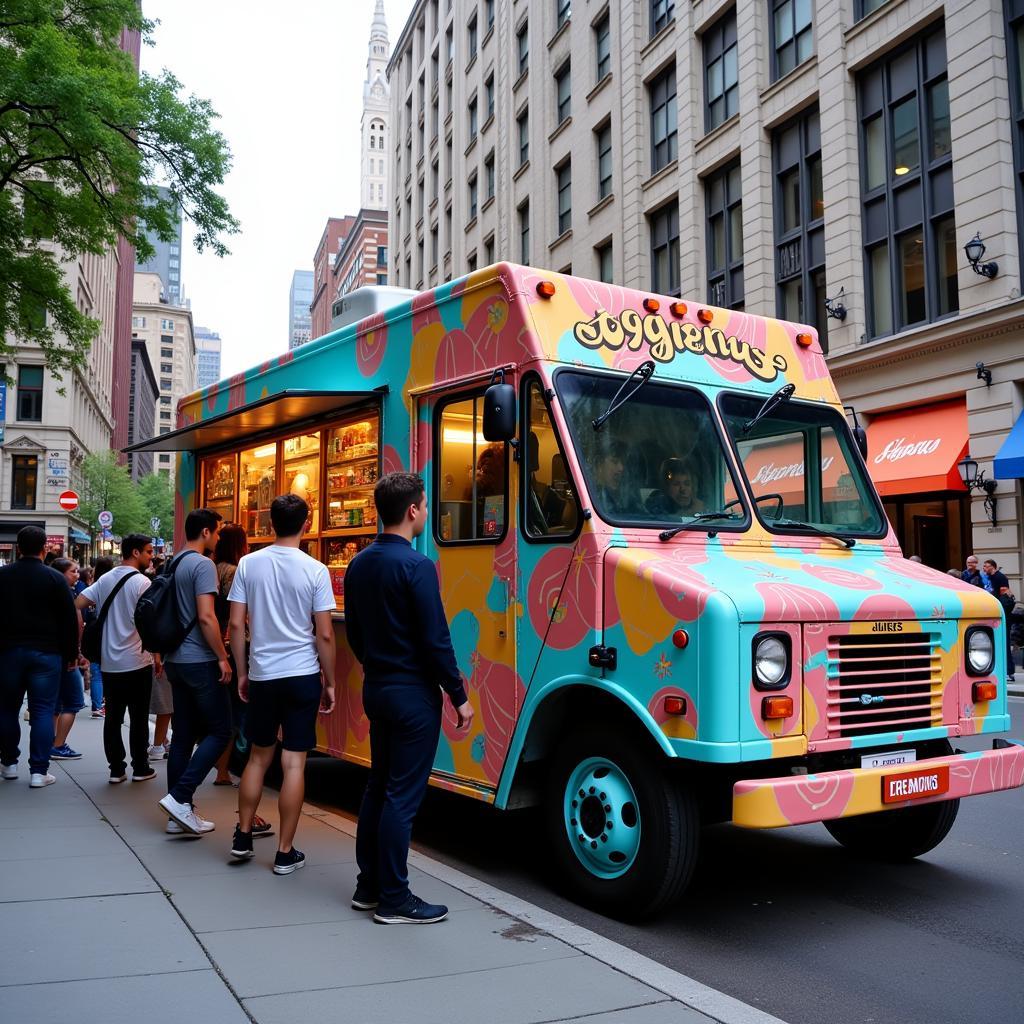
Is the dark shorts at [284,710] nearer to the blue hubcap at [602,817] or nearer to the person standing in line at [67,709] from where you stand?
the blue hubcap at [602,817]

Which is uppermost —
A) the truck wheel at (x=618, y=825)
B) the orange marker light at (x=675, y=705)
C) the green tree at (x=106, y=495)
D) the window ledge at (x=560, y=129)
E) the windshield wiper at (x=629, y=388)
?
the window ledge at (x=560, y=129)

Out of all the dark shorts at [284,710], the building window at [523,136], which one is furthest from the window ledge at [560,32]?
the dark shorts at [284,710]

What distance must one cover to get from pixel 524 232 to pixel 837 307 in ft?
56.8

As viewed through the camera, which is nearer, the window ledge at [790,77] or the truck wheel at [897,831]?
the truck wheel at [897,831]

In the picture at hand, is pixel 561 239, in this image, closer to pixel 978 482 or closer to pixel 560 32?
pixel 560 32

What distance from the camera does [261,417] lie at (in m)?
8.27

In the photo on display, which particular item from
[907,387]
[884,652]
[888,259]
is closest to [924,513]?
[907,387]

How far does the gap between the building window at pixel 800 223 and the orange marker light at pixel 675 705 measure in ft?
63.7

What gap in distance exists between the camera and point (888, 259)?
2131 centimetres

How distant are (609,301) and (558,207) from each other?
1166 inches

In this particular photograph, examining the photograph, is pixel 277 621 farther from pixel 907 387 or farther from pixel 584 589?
pixel 907 387

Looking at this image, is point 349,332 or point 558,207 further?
point 558,207

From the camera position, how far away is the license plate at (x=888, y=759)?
4910 millimetres

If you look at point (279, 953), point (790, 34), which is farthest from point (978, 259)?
point (279, 953)
